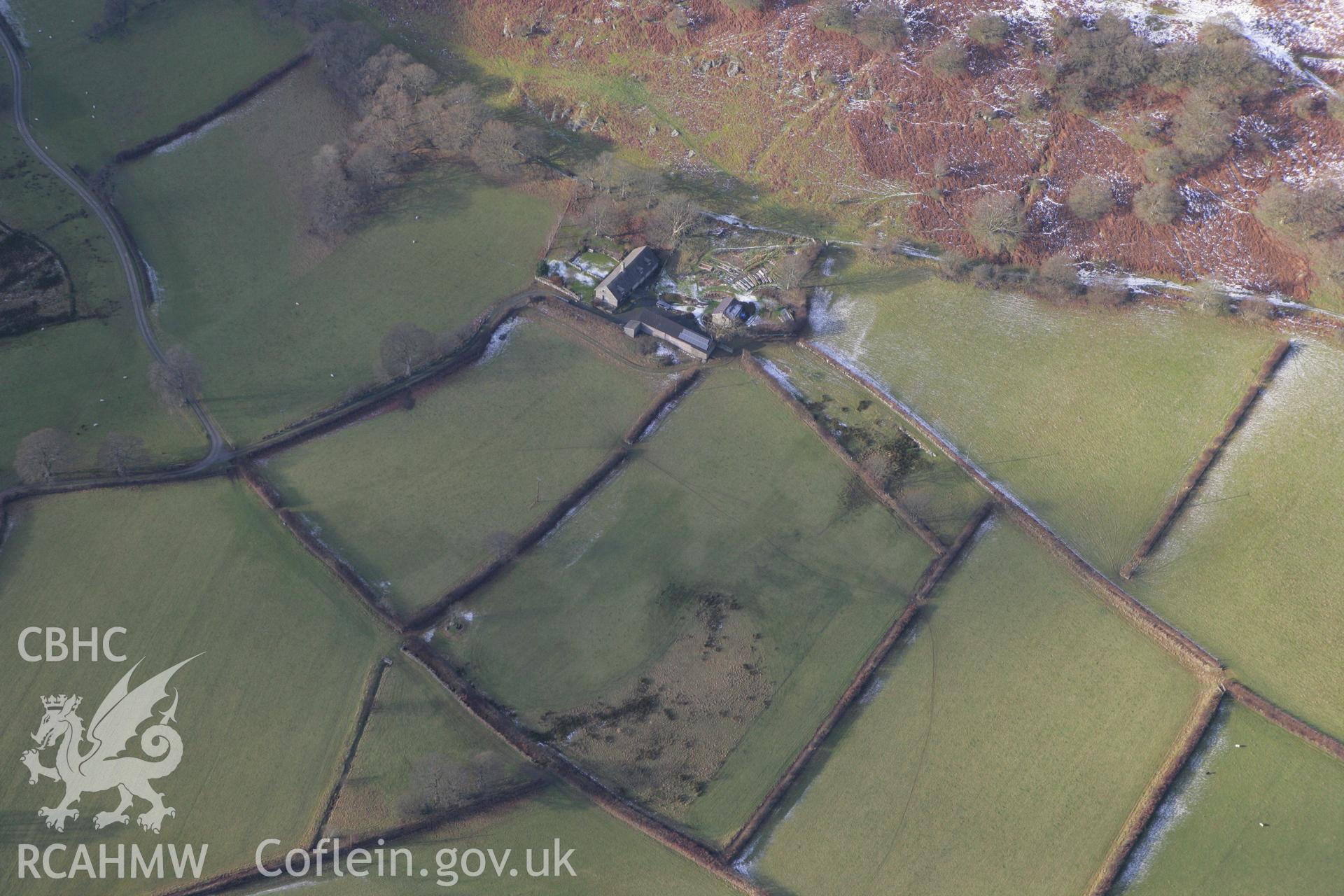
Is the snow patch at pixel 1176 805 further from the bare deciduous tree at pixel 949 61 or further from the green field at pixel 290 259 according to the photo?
the bare deciduous tree at pixel 949 61

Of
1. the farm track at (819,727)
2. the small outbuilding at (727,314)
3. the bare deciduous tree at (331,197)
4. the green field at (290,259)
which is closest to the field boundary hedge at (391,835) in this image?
the farm track at (819,727)

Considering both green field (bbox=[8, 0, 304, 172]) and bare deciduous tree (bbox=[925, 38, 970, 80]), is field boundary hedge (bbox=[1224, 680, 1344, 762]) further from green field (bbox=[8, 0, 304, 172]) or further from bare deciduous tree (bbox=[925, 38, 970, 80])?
green field (bbox=[8, 0, 304, 172])

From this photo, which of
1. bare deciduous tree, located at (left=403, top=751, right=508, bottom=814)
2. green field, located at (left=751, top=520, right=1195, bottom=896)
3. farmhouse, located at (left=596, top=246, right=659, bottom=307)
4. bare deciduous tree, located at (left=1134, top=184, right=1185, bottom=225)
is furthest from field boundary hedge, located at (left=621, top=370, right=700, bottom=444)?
bare deciduous tree, located at (left=1134, top=184, right=1185, bottom=225)

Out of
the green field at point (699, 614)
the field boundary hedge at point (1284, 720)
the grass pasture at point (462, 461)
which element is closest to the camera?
the green field at point (699, 614)

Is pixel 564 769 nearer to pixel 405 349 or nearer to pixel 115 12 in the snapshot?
pixel 405 349

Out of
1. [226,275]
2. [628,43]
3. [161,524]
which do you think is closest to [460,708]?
[161,524]

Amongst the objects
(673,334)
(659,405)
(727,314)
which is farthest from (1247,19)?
(659,405)
